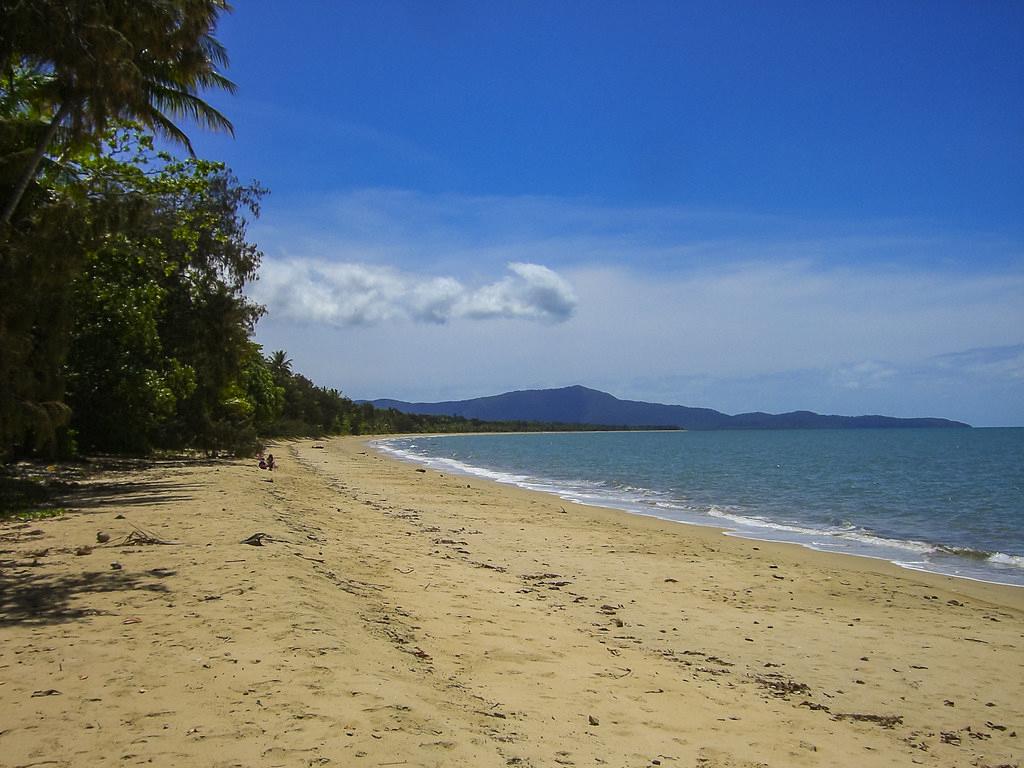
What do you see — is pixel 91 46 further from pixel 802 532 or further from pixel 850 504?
pixel 850 504

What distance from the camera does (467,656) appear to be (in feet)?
19.7

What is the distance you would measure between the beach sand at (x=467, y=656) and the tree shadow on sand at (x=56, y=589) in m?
0.04

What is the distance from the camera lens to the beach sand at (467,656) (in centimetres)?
408

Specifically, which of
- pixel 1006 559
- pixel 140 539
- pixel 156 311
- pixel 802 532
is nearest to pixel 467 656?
pixel 140 539

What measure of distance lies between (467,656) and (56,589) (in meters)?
3.85

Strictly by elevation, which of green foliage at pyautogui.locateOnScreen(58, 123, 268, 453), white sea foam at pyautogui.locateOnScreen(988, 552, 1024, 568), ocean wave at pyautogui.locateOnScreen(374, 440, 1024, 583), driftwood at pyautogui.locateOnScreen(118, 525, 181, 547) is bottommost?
ocean wave at pyautogui.locateOnScreen(374, 440, 1024, 583)

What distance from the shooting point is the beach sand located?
4078 mm

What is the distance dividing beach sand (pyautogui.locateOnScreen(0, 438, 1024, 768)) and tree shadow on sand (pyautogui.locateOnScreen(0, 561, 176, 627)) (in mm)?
41

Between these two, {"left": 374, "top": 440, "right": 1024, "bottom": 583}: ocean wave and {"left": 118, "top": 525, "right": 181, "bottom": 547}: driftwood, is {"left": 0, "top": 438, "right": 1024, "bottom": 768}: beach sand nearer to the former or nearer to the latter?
{"left": 118, "top": 525, "right": 181, "bottom": 547}: driftwood

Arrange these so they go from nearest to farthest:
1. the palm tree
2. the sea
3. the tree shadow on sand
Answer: the tree shadow on sand
the palm tree
the sea

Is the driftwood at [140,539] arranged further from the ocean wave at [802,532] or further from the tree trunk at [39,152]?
the ocean wave at [802,532]

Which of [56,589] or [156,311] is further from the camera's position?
[156,311]

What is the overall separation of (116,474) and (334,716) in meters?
18.4

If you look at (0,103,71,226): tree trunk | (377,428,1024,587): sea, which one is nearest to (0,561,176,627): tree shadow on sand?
(0,103,71,226): tree trunk
